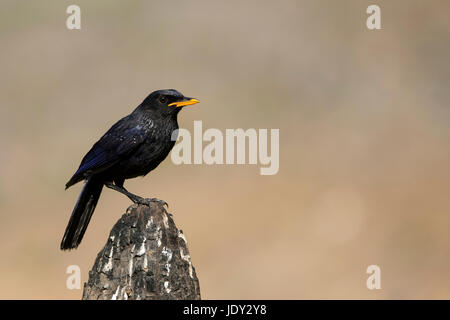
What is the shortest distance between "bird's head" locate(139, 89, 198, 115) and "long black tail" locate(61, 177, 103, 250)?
3.48 ft

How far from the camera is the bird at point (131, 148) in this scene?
23.9ft

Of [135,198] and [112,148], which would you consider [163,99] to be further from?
[135,198]

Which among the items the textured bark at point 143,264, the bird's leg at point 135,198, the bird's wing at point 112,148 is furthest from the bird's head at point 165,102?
the textured bark at point 143,264

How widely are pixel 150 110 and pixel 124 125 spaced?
355 millimetres

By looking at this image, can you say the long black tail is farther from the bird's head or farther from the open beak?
the open beak

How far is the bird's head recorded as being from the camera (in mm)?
7676

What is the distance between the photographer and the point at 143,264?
5.49 meters

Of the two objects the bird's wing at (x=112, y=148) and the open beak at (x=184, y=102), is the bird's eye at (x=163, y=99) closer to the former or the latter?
the open beak at (x=184, y=102)

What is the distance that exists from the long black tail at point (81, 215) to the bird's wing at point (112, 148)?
15 cm

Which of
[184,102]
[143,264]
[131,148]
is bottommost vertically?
[143,264]

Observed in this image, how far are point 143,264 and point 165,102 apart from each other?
2.69m

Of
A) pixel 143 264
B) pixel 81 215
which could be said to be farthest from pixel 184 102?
pixel 143 264
